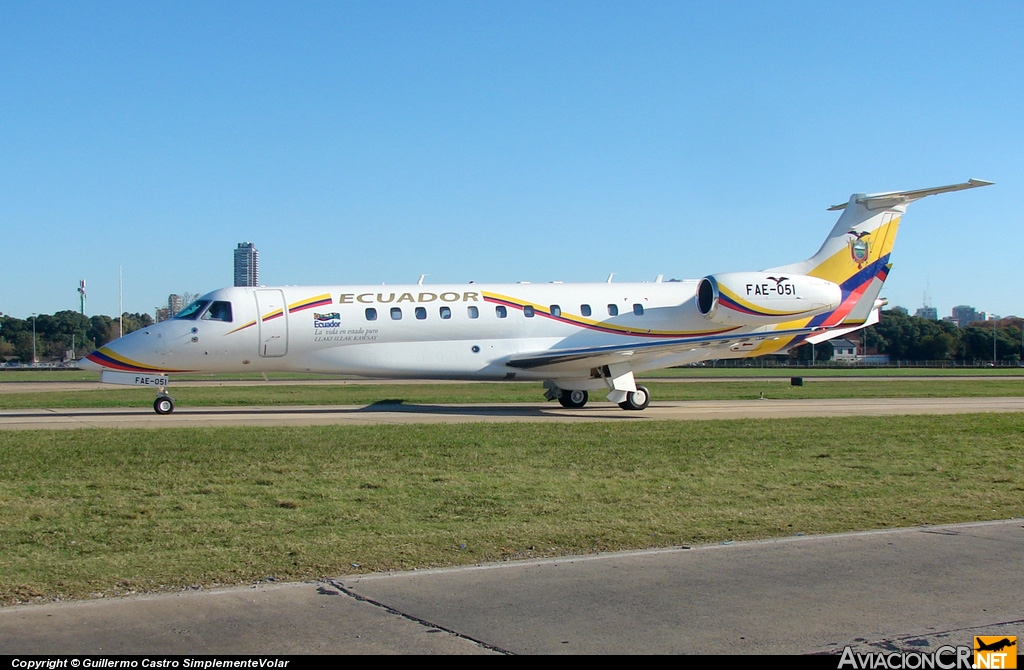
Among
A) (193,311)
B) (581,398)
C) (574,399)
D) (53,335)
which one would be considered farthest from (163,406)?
(53,335)

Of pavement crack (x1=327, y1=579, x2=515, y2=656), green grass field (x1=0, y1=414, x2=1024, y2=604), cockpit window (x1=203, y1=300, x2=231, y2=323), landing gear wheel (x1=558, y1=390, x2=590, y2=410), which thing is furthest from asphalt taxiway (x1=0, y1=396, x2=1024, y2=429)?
pavement crack (x1=327, y1=579, x2=515, y2=656)

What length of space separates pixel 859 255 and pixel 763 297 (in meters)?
4.33

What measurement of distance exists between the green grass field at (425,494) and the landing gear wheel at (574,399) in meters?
9.53

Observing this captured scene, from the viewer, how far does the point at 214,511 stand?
1078 centimetres

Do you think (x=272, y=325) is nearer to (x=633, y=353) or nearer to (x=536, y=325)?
(x=536, y=325)

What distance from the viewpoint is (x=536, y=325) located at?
27797 millimetres

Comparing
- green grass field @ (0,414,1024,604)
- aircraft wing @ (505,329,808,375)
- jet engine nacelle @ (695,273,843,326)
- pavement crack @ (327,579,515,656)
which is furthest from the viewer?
jet engine nacelle @ (695,273,843,326)

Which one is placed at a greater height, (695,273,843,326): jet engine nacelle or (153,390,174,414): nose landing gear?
(695,273,843,326): jet engine nacelle

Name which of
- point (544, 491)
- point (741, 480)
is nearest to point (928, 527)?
point (741, 480)

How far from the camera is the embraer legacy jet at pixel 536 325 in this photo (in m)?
26.0

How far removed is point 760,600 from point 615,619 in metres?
1.29

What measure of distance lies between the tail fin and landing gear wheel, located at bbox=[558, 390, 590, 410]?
23.7 ft

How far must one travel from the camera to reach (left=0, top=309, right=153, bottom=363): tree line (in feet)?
468

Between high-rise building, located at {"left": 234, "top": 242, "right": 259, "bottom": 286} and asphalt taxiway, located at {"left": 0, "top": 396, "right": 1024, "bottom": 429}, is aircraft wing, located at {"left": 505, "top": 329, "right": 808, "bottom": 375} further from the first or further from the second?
high-rise building, located at {"left": 234, "top": 242, "right": 259, "bottom": 286}
